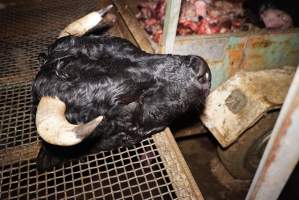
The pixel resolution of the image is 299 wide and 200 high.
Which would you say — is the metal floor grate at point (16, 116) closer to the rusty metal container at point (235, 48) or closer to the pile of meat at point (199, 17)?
the rusty metal container at point (235, 48)

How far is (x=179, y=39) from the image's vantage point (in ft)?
12.6

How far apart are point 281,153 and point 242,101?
9.51 ft

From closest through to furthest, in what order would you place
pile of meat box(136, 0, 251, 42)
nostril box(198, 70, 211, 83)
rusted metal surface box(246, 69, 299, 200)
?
rusted metal surface box(246, 69, 299, 200)
nostril box(198, 70, 211, 83)
pile of meat box(136, 0, 251, 42)

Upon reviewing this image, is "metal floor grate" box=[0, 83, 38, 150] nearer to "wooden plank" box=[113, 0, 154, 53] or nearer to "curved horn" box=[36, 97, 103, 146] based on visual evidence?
"curved horn" box=[36, 97, 103, 146]

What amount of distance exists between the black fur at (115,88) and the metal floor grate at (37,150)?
0.64 ft

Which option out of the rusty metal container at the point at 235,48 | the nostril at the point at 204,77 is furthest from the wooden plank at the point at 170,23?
the nostril at the point at 204,77

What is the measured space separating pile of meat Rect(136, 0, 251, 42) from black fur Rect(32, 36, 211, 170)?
238cm

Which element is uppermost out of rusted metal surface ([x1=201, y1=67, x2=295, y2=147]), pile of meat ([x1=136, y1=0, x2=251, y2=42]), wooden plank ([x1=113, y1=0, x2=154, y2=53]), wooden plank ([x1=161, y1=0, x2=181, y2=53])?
wooden plank ([x1=161, y1=0, x2=181, y2=53])

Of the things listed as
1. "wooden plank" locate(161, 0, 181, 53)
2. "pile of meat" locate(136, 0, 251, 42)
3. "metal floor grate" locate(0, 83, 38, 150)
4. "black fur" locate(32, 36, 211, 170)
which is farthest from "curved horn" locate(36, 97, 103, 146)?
"pile of meat" locate(136, 0, 251, 42)

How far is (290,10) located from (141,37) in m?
3.63

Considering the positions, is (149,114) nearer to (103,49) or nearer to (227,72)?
(103,49)

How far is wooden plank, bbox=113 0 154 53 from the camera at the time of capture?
3993mm

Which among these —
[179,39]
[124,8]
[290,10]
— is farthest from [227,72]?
[290,10]

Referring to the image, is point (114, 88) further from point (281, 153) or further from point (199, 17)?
point (199, 17)
